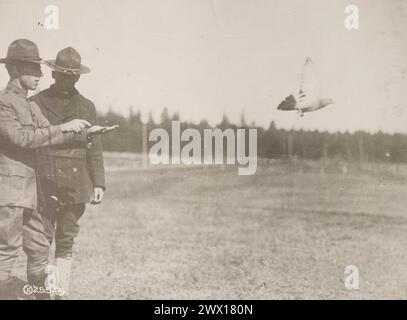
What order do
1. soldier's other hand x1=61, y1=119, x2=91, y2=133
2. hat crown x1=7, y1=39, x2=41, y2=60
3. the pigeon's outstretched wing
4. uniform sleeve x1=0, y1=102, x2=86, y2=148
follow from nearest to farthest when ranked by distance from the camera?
uniform sleeve x1=0, y1=102, x2=86, y2=148
soldier's other hand x1=61, y1=119, x2=91, y2=133
hat crown x1=7, y1=39, x2=41, y2=60
the pigeon's outstretched wing

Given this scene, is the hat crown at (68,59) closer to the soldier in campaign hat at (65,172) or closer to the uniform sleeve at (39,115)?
the soldier in campaign hat at (65,172)

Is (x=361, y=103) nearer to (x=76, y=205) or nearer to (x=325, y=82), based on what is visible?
(x=325, y=82)

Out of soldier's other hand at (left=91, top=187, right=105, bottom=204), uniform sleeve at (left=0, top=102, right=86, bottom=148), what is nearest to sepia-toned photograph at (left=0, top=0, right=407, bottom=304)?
soldier's other hand at (left=91, top=187, right=105, bottom=204)

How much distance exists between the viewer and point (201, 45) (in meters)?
4.27

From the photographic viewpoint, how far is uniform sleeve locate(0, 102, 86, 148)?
3.58 metres

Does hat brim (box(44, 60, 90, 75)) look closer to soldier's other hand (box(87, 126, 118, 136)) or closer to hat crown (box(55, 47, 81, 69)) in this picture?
hat crown (box(55, 47, 81, 69))

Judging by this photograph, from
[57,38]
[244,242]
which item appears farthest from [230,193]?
[57,38]

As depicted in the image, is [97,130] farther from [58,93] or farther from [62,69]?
[62,69]

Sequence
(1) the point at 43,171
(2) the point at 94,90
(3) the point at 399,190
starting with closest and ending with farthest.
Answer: (1) the point at 43,171, (2) the point at 94,90, (3) the point at 399,190

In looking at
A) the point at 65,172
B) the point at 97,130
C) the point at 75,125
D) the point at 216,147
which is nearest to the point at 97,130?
the point at 97,130

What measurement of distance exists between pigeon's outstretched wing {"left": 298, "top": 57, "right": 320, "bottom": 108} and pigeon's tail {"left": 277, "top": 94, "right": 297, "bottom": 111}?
0.21 feet

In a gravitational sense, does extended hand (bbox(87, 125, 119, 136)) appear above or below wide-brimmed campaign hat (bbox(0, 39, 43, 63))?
below
